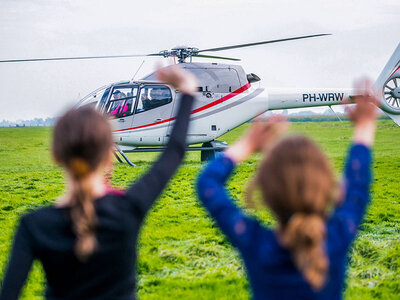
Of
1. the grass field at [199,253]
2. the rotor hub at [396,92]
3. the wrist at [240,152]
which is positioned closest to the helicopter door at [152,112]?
the grass field at [199,253]

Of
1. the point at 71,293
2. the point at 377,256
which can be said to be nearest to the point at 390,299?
the point at 377,256

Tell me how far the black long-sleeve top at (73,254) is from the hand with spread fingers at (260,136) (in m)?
0.37

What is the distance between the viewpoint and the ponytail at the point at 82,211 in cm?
154

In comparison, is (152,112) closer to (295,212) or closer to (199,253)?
(199,253)

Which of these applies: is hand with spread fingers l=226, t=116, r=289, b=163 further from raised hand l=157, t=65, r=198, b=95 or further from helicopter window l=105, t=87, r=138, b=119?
helicopter window l=105, t=87, r=138, b=119

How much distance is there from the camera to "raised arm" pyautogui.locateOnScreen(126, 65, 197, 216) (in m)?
1.71

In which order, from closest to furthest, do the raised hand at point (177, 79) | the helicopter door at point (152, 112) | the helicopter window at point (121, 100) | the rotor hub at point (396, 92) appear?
the raised hand at point (177, 79) < the helicopter window at point (121, 100) < the helicopter door at point (152, 112) < the rotor hub at point (396, 92)

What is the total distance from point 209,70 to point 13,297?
12.3 meters

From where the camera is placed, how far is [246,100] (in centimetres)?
1416

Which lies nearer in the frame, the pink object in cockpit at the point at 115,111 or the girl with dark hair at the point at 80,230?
the girl with dark hair at the point at 80,230

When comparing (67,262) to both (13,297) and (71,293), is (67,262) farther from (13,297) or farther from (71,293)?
(13,297)

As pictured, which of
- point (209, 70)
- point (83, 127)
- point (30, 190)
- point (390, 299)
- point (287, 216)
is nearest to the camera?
point (287, 216)

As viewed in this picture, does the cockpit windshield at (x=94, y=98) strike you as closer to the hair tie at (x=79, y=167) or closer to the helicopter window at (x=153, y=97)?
the helicopter window at (x=153, y=97)

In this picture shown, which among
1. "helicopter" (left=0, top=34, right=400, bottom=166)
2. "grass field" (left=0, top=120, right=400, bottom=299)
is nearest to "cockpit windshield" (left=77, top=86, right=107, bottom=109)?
"helicopter" (left=0, top=34, right=400, bottom=166)
